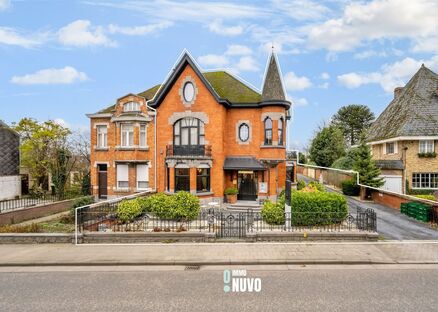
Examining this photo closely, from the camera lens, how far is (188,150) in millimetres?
21719

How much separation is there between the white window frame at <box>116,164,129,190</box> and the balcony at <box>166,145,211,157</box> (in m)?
4.03

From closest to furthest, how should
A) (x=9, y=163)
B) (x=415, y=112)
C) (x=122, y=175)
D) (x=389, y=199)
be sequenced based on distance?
(x=389, y=199)
(x=122, y=175)
(x=9, y=163)
(x=415, y=112)

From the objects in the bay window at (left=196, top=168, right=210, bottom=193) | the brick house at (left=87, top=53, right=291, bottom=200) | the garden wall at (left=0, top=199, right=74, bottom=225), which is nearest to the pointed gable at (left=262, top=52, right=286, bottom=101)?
the brick house at (left=87, top=53, right=291, bottom=200)

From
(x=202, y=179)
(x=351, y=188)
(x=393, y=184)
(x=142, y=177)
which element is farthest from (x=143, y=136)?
(x=393, y=184)

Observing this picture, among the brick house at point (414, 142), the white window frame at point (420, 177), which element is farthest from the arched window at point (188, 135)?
the white window frame at point (420, 177)

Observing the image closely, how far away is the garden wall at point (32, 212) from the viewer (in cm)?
1618

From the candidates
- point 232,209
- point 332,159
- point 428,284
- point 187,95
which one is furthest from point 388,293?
point 332,159

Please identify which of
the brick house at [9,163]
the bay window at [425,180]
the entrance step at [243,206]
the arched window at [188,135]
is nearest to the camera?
the entrance step at [243,206]

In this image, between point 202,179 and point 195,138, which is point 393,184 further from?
point 195,138

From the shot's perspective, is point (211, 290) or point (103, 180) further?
point (103, 180)

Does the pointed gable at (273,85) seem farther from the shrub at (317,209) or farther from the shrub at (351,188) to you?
the shrub at (351,188)

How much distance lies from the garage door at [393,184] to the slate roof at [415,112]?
13.0ft

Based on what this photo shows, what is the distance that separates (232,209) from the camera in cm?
2041

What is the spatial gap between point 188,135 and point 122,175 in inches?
261
